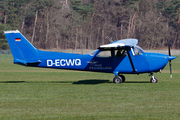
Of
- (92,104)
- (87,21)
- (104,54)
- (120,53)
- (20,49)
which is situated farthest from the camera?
(87,21)

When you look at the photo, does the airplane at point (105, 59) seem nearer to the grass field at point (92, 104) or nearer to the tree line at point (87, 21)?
the grass field at point (92, 104)

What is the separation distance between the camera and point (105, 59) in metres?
17.2

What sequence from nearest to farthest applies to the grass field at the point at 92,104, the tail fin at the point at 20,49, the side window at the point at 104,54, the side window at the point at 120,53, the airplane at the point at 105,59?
the grass field at the point at 92,104 → the airplane at the point at 105,59 → the side window at the point at 120,53 → the side window at the point at 104,54 → the tail fin at the point at 20,49

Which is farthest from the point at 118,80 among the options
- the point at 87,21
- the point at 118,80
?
the point at 87,21

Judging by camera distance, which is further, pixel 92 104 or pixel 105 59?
pixel 105 59

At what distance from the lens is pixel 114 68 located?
56.4 ft

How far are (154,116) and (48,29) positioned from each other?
87.1m

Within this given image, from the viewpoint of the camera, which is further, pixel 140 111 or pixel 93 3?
pixel 93 3

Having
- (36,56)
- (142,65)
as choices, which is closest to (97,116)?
(142,65)

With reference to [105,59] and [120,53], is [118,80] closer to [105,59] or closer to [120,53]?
[105,59]

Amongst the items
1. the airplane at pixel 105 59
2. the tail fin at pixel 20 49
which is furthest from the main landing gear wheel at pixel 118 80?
the tail fin at pixel 20 49

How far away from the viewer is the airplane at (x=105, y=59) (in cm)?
1678

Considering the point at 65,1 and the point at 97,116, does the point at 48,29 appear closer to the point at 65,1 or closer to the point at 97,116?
the point at 65,1

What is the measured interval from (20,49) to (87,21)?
8404 cm
